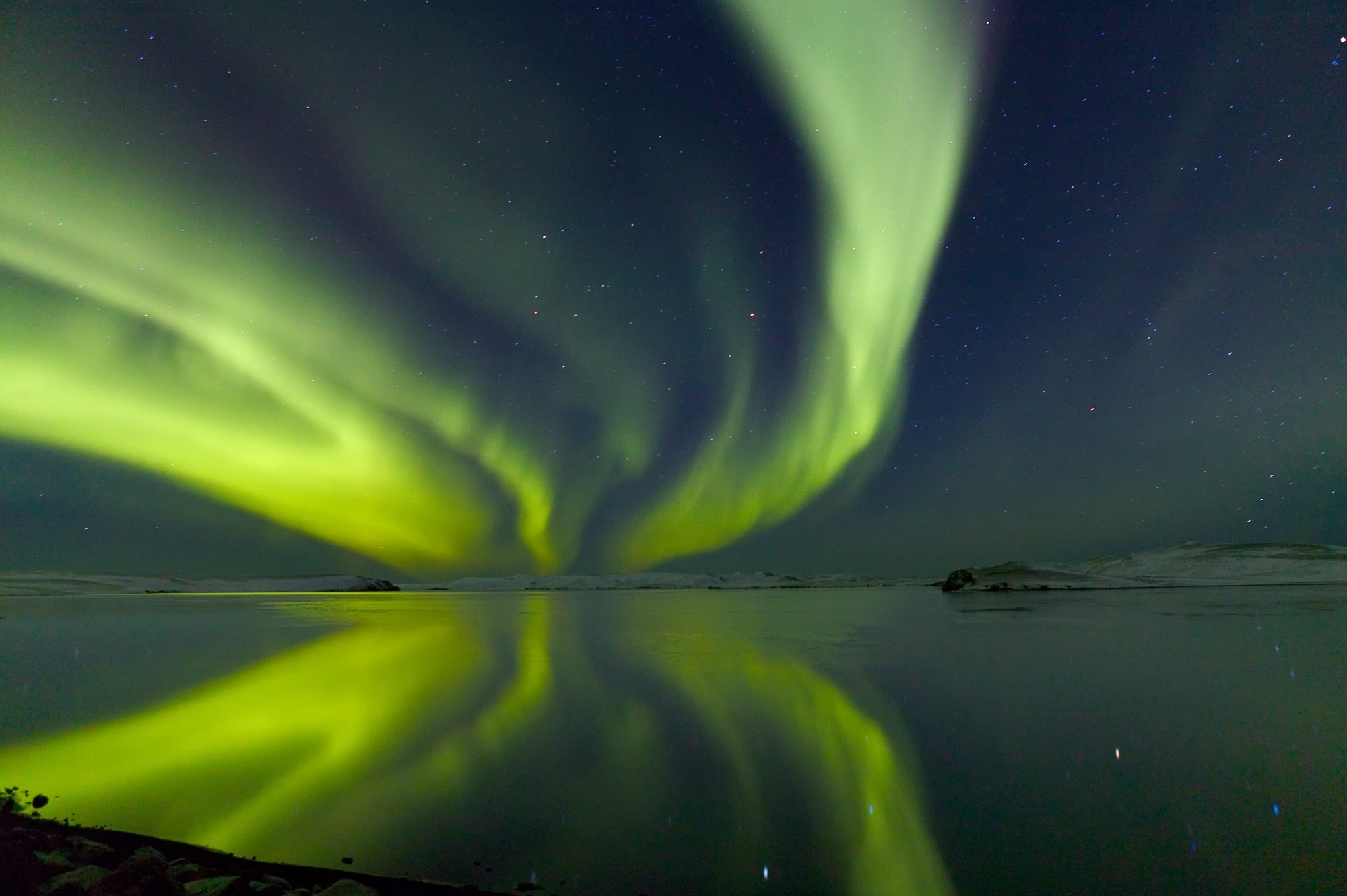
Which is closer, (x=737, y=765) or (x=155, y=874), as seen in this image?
(x=155, y=874)

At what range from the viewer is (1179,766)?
28.7 feet

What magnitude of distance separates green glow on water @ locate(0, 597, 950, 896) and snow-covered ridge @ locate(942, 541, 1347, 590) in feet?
304

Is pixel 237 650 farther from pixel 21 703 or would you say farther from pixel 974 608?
pixel 974 608

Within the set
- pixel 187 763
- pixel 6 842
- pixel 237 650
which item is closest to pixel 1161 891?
pixel 6 842

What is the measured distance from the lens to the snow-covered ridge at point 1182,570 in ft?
314

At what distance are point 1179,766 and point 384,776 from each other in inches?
443

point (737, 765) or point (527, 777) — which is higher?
point (527, 777)

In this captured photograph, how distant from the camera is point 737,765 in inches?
353

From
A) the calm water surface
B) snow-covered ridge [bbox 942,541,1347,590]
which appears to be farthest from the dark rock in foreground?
snow-covered ridge [bbox 942,541,1347,590]

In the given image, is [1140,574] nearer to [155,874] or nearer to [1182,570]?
Answer: [1182,570]

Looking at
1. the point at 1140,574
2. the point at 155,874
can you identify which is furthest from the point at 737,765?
the point at 1140,574

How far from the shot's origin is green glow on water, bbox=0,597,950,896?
6.19 m

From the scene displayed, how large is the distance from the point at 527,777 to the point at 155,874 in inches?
163

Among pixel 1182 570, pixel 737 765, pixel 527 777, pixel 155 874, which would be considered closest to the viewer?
pixel 155 874
